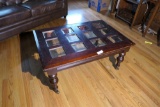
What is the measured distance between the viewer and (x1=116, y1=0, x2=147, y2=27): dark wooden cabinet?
2.37m

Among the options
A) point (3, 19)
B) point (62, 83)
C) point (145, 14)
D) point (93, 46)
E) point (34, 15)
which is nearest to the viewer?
point (93, 46)

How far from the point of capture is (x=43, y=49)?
3.84 feet

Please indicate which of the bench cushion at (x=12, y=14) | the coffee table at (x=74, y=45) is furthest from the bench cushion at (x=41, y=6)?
the coffee table at (x=74, y=45)

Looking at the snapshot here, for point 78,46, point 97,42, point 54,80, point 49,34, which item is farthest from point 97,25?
point 54,80

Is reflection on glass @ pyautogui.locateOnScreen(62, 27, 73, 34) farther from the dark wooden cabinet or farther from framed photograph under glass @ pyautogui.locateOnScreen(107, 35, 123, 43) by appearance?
the dark wooden cabinet

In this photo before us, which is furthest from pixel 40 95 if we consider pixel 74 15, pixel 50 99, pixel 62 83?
pixel 74 15

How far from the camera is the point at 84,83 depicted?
1.40 m

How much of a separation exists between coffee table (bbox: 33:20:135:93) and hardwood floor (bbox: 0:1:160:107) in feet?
0.51

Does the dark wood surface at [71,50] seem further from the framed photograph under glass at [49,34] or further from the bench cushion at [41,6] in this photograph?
the bench cushion at [41,6]

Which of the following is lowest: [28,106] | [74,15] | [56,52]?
[28,106]

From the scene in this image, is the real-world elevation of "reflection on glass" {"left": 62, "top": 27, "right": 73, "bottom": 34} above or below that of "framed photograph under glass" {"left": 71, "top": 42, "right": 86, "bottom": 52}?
above

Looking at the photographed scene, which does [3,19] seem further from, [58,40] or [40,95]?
[40,95]

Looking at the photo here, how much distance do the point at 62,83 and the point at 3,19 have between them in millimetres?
1160

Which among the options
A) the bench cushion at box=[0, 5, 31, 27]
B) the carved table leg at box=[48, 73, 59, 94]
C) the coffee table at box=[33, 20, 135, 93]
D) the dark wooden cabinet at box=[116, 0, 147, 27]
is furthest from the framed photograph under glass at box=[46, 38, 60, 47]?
the dark wooden cabinet at box=[116, 0, 147, 27]
